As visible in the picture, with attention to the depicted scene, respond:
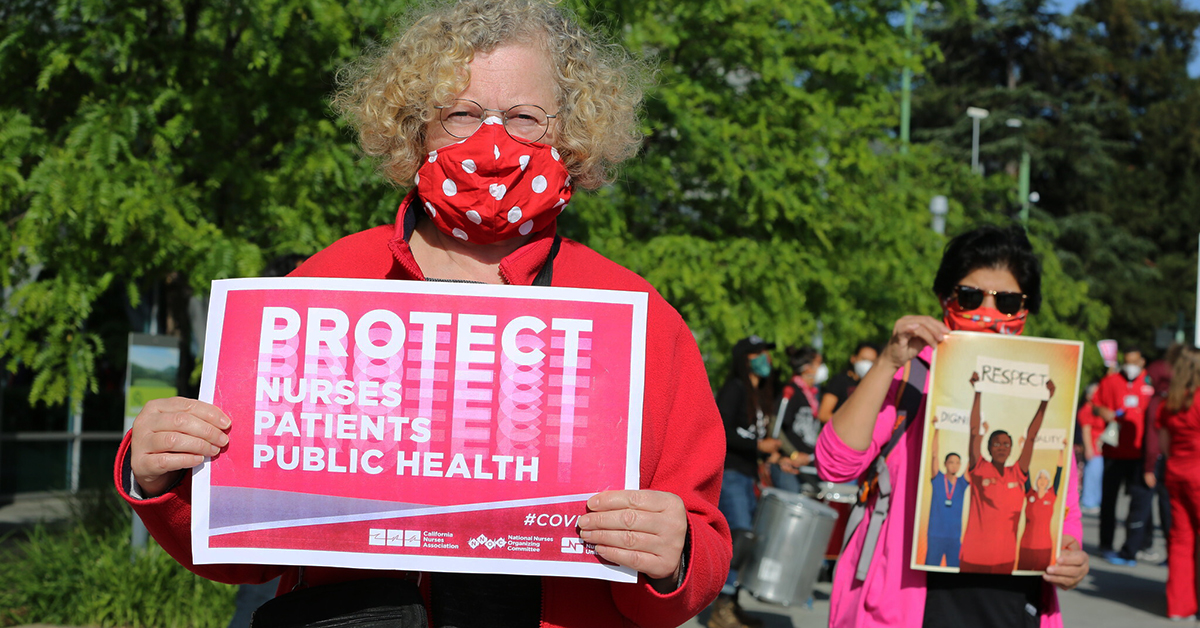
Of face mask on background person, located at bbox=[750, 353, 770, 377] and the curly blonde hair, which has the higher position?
the curly blonde hair

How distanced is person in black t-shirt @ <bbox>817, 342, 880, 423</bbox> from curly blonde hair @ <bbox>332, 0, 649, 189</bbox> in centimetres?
662

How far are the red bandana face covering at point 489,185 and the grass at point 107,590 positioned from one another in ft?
18.3

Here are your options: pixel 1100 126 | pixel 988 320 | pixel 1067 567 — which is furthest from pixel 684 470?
pixel 1100 126

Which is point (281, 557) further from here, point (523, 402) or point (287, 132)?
point (287, 132)

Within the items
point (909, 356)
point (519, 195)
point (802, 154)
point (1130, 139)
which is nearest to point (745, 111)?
point (802, 154)

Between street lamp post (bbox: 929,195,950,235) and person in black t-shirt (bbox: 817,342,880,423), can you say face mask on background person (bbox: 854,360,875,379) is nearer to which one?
person in black t-shirt (bbox: 817,342,880,423)

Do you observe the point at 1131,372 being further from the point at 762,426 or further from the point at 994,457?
the point at 994,457

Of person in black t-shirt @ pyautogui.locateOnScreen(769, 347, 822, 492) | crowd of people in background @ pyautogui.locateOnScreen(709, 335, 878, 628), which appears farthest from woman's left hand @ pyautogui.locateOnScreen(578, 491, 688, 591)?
person in black t-shirt @ pyautogui.locateOnScreen(769, 347, 822, 492)

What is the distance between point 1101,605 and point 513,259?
8.81 metres

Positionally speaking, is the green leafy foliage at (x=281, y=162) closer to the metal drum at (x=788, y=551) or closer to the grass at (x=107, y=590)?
the grass at (x=107, y=590)

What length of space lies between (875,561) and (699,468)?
148 centimetres

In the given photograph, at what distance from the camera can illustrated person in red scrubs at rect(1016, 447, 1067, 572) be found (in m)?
2.86

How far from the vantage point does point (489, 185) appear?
1.74 meters

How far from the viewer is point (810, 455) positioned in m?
9.65
